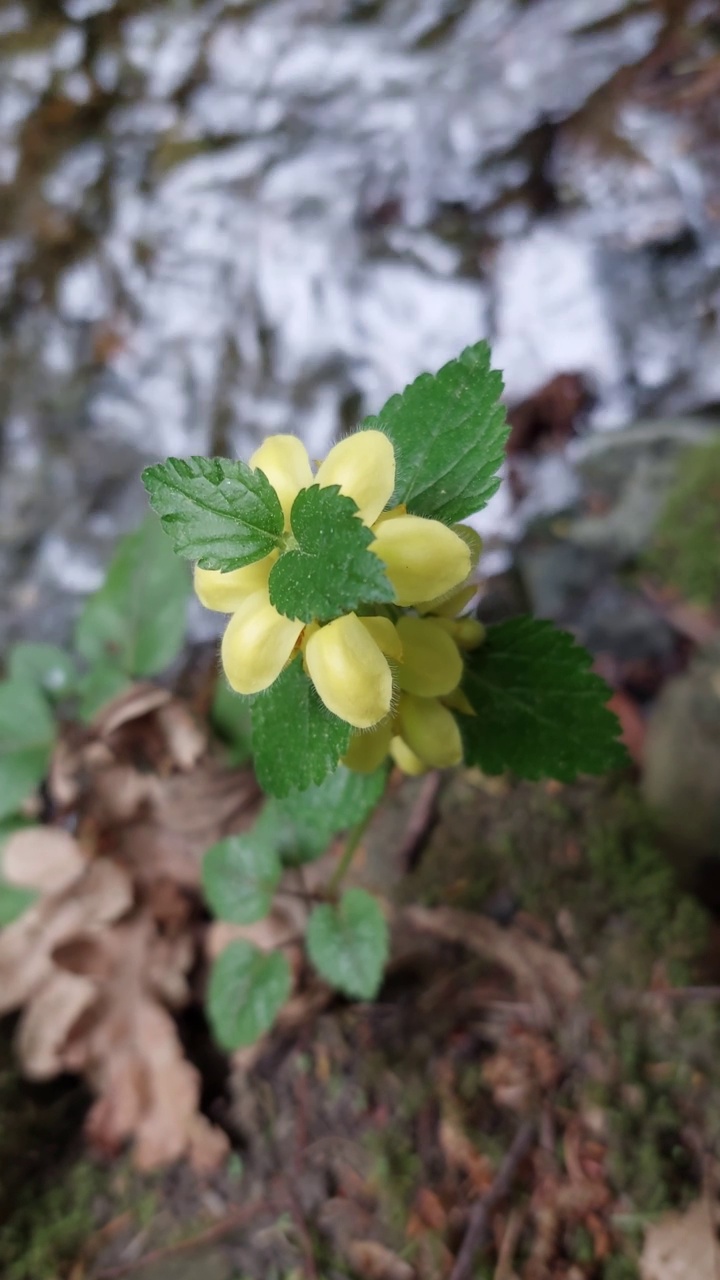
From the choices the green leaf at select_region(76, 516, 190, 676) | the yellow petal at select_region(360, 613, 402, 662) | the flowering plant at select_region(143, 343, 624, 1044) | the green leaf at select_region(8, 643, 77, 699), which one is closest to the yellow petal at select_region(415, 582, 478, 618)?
the flowering plant at select_region(143, 343, 624, 1044)

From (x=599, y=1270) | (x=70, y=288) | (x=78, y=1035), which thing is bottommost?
(x=599, y=1270)

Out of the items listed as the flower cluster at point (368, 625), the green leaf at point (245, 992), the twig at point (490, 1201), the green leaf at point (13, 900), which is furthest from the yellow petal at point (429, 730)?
the green leaf at point (13, 900)

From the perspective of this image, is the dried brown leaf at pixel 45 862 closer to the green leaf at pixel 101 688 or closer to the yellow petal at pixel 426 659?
the green leaf at pixel 101 688

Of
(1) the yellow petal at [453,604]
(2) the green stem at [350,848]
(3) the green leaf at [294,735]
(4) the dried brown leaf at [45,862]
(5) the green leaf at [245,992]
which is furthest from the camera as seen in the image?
(4) the dried brown leaf at [45,862]

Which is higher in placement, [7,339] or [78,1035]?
[7,339]

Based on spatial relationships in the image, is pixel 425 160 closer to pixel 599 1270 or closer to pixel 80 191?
pixel 80 191

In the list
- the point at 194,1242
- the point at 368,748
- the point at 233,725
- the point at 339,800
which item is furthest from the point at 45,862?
the point at 368,748

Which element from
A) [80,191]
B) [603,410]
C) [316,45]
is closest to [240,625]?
[603,410]

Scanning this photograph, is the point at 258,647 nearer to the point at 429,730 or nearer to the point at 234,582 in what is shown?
the point at 234,582
